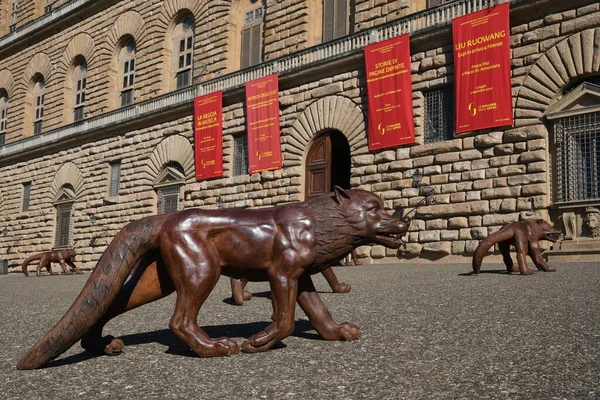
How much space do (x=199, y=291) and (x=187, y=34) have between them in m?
20.7

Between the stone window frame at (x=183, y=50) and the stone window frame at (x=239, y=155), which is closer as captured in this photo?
the stone window frame at (x=239, y=155)

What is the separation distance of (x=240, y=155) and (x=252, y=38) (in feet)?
14.2

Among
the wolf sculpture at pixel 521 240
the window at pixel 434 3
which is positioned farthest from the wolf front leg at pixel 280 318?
the window at pixel 434 3

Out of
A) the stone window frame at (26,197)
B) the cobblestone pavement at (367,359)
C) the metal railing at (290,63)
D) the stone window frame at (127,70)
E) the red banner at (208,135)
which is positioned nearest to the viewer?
the cobblestone pavement at (367,359)

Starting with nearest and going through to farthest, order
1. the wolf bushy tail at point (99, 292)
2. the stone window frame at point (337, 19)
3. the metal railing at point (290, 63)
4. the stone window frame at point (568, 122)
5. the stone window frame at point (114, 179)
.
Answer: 1. the wolf bushy tail at point (99, 292)
2. the stone window frame at point (568, 122)
3. the metal railing at point (290, 63)
4. the stone window frame at point (337, 19)
5. the stone window frame at point (114, 179)

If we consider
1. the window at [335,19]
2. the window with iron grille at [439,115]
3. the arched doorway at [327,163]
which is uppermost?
the window at [335,19]

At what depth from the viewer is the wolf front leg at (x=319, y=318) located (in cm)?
368

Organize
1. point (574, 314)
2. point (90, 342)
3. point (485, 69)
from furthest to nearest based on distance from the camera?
1. point (485, 69)
2. point (574, 314)
3. point (90, 342)

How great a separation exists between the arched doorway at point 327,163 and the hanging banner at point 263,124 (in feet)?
3.58

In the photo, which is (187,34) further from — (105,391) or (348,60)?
(105,391)

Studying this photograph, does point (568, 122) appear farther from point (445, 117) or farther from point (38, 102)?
point (38, 102)

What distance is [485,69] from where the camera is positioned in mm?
13266

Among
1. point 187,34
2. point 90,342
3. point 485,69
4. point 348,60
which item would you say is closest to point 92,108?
point 187,34

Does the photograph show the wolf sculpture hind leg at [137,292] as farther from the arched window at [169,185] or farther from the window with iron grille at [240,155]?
the arched window at [169,185]
